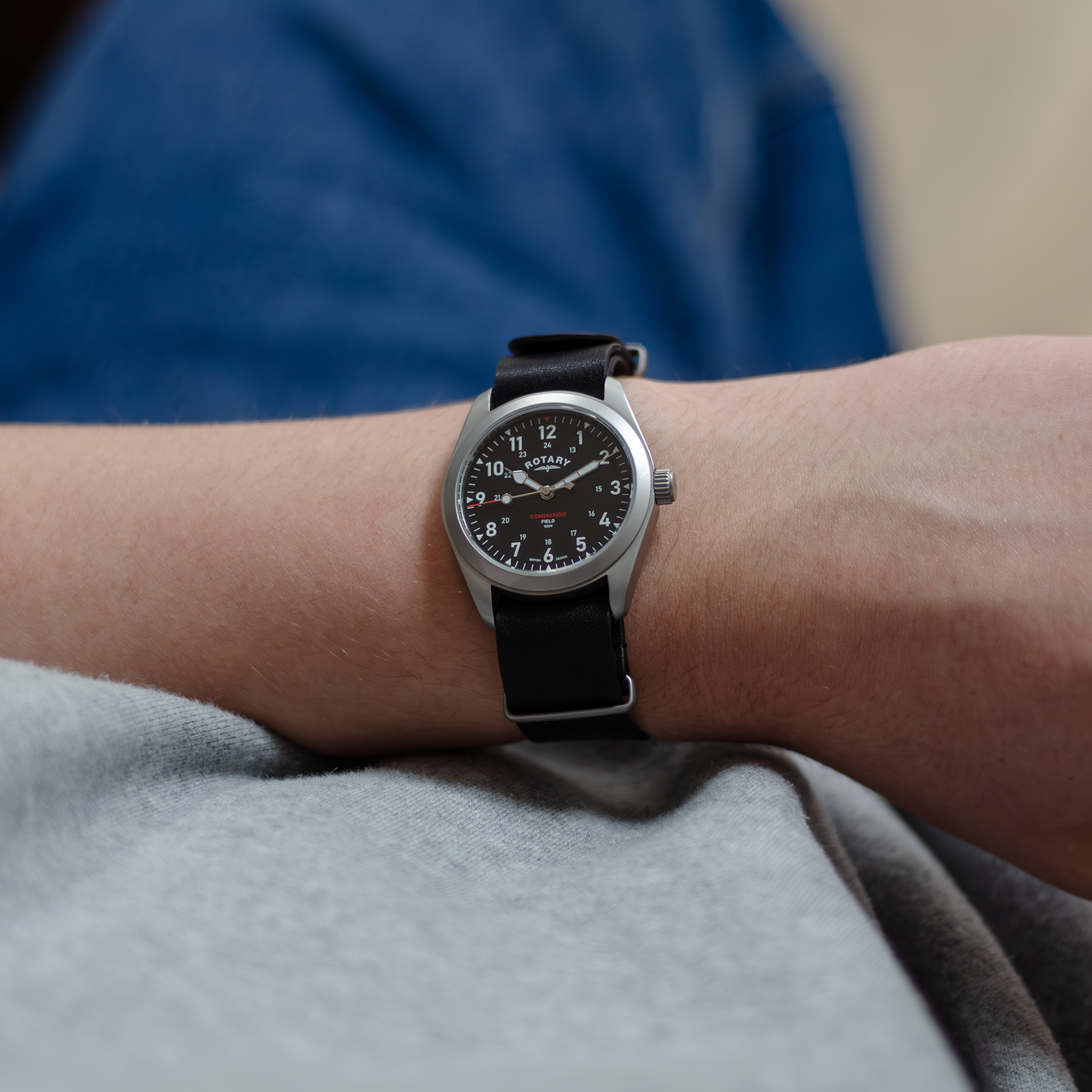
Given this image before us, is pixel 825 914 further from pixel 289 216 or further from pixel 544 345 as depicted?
pixel 289 216

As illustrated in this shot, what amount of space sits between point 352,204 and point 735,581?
73 centimetres

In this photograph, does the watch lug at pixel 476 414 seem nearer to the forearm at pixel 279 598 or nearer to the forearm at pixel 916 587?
the forearm at pixel 279 598

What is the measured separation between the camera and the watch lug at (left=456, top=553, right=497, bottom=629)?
1.89 ft

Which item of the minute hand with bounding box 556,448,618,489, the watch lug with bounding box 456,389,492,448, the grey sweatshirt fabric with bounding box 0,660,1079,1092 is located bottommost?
the grey sweatshirt fabric with bounding box 0,660,1079,1092

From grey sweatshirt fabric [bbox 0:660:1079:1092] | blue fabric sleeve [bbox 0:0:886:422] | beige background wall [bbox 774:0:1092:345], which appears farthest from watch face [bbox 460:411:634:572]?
beige background wall [bbox 774:0:1092:345]

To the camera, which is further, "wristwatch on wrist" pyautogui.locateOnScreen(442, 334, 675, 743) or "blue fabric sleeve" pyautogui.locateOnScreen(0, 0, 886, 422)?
"blue fabric sleeve" pyautogui.locateOnScreen(0, 0, 886, 422)

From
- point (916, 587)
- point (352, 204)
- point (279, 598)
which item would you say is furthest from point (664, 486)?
point (352, 204)

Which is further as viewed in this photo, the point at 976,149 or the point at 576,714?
the point at 976,149

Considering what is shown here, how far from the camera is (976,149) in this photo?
6.52 ft

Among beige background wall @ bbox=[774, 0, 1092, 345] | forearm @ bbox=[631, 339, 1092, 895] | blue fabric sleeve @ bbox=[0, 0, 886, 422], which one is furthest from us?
beige background wall @ bbox=[774, 0, 1092, 345]

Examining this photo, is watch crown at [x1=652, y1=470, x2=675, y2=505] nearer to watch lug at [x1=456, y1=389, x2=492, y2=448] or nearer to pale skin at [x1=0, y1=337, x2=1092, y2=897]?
pale skin at [x1=0, y1=337, x2=1092, y2=897]

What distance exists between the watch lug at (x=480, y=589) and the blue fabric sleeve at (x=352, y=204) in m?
0.44

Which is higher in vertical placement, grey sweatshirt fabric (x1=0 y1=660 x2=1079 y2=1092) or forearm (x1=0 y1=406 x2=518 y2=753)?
forearm (x1=0 y1=406 x2=518 y2=753)

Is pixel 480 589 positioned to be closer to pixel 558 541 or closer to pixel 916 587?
pixel 558 541
